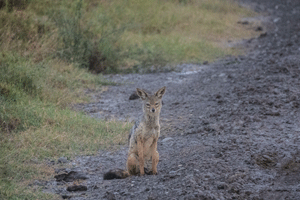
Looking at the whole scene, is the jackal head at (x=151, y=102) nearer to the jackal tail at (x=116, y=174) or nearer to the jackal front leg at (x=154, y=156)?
the jackal front leg at (x=154, y=156)

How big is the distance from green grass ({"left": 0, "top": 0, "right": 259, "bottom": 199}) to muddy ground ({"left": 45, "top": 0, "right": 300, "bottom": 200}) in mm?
460

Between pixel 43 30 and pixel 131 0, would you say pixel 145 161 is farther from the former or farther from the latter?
pixel 131 0

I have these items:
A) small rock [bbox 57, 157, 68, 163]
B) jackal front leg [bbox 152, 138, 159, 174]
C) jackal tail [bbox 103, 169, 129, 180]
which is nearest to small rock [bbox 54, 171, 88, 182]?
jackal tail [bbox 103, 169, 129, 180]

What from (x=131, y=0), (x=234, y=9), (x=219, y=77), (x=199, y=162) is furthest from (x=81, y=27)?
(x=234, y=9)

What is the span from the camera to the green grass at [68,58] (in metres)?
5.44

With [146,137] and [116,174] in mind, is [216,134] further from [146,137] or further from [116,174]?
[116,174]

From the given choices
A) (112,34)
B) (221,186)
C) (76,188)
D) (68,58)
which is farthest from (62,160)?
(112,34)

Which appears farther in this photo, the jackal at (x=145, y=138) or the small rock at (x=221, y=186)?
the jackal at (x=145, y=138)

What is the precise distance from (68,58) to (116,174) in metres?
5.73

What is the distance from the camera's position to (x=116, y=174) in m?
4.64

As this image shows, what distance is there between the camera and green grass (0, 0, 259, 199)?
5438 mm

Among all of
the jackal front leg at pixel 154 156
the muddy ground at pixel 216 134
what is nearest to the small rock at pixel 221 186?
the muddy ground at pixel 216 134

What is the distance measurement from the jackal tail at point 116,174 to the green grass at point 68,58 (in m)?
0.76

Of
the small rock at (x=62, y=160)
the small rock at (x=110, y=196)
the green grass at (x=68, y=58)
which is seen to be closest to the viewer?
the small rock at (x=110, y=196)
